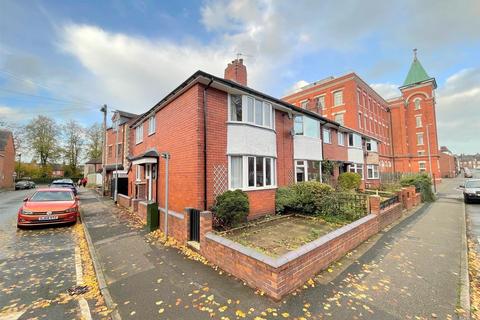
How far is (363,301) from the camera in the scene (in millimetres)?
3910

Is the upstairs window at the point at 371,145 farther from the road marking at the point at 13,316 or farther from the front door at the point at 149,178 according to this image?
the road marking at the point at 13,316

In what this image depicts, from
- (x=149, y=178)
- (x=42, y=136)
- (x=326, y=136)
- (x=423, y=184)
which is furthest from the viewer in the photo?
(x=42, y=136)

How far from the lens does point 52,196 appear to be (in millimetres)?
10227

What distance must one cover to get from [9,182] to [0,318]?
50522 millimetres

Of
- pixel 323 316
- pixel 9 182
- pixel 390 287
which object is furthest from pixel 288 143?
pixel 9 182

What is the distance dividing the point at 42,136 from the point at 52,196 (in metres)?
46.2

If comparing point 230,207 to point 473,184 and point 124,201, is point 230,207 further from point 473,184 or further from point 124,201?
point 473,184

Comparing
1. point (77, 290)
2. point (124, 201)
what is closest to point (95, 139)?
point (124, 201)

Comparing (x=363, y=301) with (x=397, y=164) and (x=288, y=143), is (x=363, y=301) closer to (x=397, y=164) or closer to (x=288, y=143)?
(x=288, y=143)

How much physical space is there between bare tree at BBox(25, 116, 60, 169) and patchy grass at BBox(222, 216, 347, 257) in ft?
177

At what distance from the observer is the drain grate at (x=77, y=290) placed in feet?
14.3

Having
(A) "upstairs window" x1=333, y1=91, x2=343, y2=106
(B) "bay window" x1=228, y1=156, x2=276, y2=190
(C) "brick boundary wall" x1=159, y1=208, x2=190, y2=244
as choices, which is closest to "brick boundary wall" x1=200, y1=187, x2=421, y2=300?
(C) "brick boundary wall" x1=159, y1=208, x2=190, y2=244

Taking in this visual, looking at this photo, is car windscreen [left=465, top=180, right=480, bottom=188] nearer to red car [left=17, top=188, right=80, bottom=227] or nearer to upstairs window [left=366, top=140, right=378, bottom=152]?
upstairs window [left=366, top=140, right=378, bottom=152]

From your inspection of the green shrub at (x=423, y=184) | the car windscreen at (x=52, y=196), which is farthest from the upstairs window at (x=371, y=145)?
the car windscreen at (x=52, y=196)
